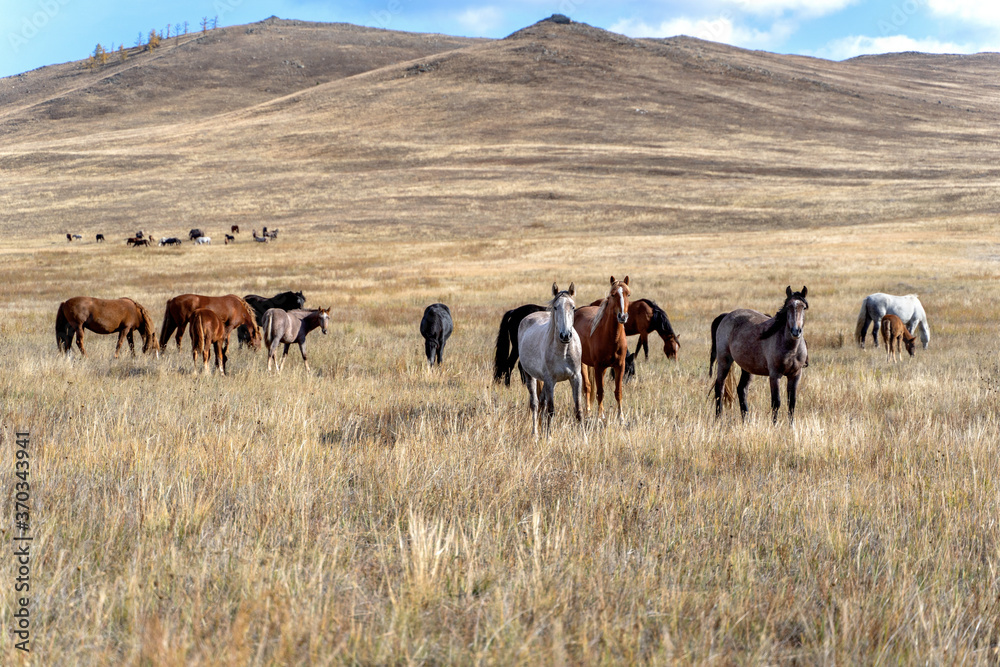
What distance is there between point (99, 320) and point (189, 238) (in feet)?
148

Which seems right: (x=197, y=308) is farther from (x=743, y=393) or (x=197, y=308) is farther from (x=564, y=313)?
(x=743, y=393)

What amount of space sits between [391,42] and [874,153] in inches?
5136

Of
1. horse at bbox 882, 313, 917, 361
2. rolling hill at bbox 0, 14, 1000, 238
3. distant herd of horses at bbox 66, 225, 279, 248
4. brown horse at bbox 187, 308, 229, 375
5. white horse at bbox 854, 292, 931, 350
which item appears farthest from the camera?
rolling hill at bbox 0, 14, 1000, 238

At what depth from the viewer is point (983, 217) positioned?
48.8 meters

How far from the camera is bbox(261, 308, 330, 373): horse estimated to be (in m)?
13.2

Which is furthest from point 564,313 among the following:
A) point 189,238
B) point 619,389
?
point 189,238

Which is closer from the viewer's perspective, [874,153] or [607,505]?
[607,505]

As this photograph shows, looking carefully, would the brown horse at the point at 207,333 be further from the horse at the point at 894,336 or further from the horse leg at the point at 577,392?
the horse at the point at 894,336

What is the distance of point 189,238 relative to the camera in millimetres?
55062

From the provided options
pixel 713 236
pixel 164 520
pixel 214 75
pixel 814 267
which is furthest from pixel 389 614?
pixel 214 75

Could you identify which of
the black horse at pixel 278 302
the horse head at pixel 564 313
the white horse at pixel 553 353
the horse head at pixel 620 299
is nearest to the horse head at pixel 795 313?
the horse head at pixel 620 299

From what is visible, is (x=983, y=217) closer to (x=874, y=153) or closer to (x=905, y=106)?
(x=874, y=153)

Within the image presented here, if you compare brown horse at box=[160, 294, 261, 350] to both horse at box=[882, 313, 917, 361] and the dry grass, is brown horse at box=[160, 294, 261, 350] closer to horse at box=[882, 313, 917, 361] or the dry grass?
the dry grass

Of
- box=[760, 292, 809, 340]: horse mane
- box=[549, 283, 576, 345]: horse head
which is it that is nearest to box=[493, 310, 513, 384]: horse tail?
box=[549, 283, 576, 345]: horse head
